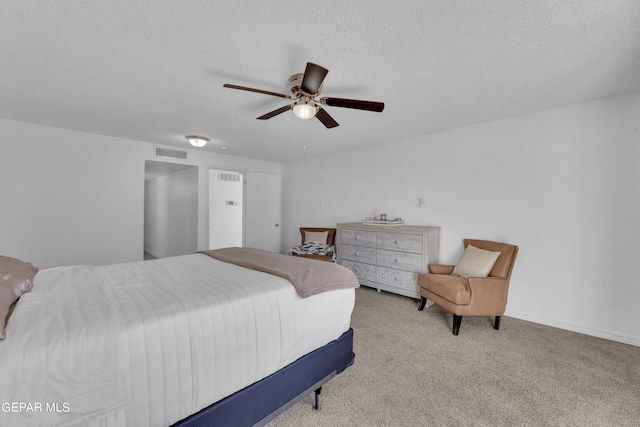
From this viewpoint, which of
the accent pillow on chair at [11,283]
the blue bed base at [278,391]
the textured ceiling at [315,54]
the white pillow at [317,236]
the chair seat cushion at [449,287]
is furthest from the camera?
the white pillow at [317,236]

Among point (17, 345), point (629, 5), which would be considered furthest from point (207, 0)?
point (629, 5)

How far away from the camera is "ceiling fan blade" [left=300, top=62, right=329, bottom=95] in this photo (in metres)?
1.62

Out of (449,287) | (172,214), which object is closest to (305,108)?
(449,287)

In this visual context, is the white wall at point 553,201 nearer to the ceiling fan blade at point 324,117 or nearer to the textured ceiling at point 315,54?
the textured ceiling at point 315,54

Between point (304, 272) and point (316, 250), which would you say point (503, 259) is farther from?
point (316, 250)

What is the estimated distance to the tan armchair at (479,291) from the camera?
261 cm

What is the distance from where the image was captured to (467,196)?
11.5 feet

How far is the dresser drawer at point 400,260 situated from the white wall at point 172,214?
3593 millimetres

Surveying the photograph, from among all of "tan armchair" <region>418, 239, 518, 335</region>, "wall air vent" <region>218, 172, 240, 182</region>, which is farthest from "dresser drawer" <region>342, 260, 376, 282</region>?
"wall air vent" <region>218, 172, 240, 182</region>

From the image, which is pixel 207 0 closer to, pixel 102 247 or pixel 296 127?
pixel 296 127

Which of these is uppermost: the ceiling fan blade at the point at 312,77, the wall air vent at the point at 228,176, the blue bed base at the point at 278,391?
the ceiling fan blade at the point at 312,77

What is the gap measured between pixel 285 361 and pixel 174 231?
5.43 meters

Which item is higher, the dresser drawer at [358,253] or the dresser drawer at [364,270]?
the dresser drawer at [358,253]

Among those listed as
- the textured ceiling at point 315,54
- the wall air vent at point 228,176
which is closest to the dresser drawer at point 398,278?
the textured ceiling at point 315,54
